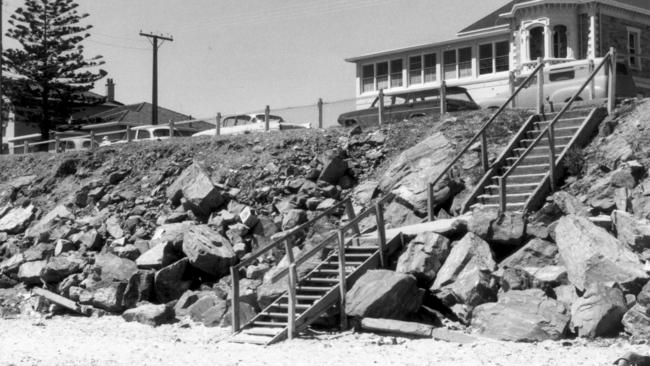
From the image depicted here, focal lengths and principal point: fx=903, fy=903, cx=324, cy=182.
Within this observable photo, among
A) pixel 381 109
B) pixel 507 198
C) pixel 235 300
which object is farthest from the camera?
pixel 381 109

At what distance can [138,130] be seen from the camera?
33.2 m

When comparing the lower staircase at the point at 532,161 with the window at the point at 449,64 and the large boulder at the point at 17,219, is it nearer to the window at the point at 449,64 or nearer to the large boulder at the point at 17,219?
the large boulder at the point at 17,219

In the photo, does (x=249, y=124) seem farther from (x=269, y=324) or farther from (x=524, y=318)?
(x=524, y=318)

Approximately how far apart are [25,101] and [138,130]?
56.6ft

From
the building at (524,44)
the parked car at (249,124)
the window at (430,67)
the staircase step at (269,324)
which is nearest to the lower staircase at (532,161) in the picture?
the staircase step at (269,324)

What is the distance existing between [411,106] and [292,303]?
37.1 feet

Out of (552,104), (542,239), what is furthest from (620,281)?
(552,104)

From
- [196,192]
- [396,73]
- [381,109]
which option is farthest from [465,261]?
[396,73]

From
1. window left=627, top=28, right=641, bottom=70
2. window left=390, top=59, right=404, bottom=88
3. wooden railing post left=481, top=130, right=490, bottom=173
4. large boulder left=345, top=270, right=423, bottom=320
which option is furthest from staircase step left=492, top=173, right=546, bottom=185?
window left=390, top=59, right=404, bottom=88

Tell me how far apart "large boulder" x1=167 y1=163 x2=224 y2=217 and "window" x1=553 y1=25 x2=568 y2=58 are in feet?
70.8

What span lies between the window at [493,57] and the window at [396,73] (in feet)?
15.1

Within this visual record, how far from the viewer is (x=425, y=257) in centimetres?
1511

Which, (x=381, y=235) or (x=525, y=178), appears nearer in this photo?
(x=381, y=235)

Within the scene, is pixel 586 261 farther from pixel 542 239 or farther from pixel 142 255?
pixel 142 255
